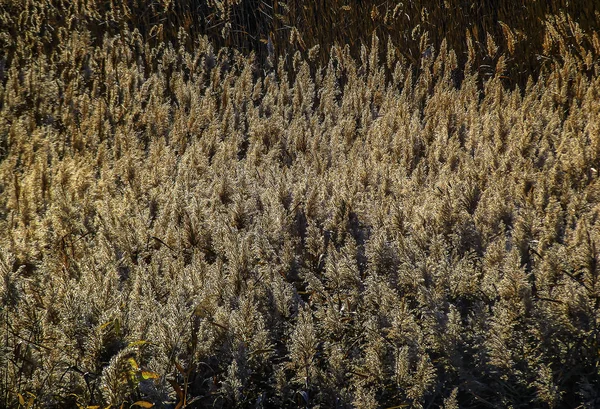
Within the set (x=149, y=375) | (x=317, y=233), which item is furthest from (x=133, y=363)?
(x=317, y=233)

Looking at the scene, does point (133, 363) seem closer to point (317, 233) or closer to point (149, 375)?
point (149, 375)

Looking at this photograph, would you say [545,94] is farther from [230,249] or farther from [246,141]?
[230,249]

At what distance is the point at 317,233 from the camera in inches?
98.1

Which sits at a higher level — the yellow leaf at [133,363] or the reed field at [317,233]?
the reed field at [317,233]

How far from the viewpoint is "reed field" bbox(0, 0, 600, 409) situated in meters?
1.86

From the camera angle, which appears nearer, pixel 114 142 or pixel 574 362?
pixel 574 362

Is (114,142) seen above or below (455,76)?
below

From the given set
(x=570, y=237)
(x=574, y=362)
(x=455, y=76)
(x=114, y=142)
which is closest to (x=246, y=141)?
(x=114, y=142)

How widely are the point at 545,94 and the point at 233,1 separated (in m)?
2.69

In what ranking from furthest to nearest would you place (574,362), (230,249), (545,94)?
(545,94)
(230,249)
(574,362)

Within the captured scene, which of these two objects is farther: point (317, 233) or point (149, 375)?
point (317, 233)

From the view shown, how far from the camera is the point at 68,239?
2.75 m

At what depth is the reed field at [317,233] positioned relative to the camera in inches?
73.3

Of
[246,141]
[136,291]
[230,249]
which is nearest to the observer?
[136,291]
